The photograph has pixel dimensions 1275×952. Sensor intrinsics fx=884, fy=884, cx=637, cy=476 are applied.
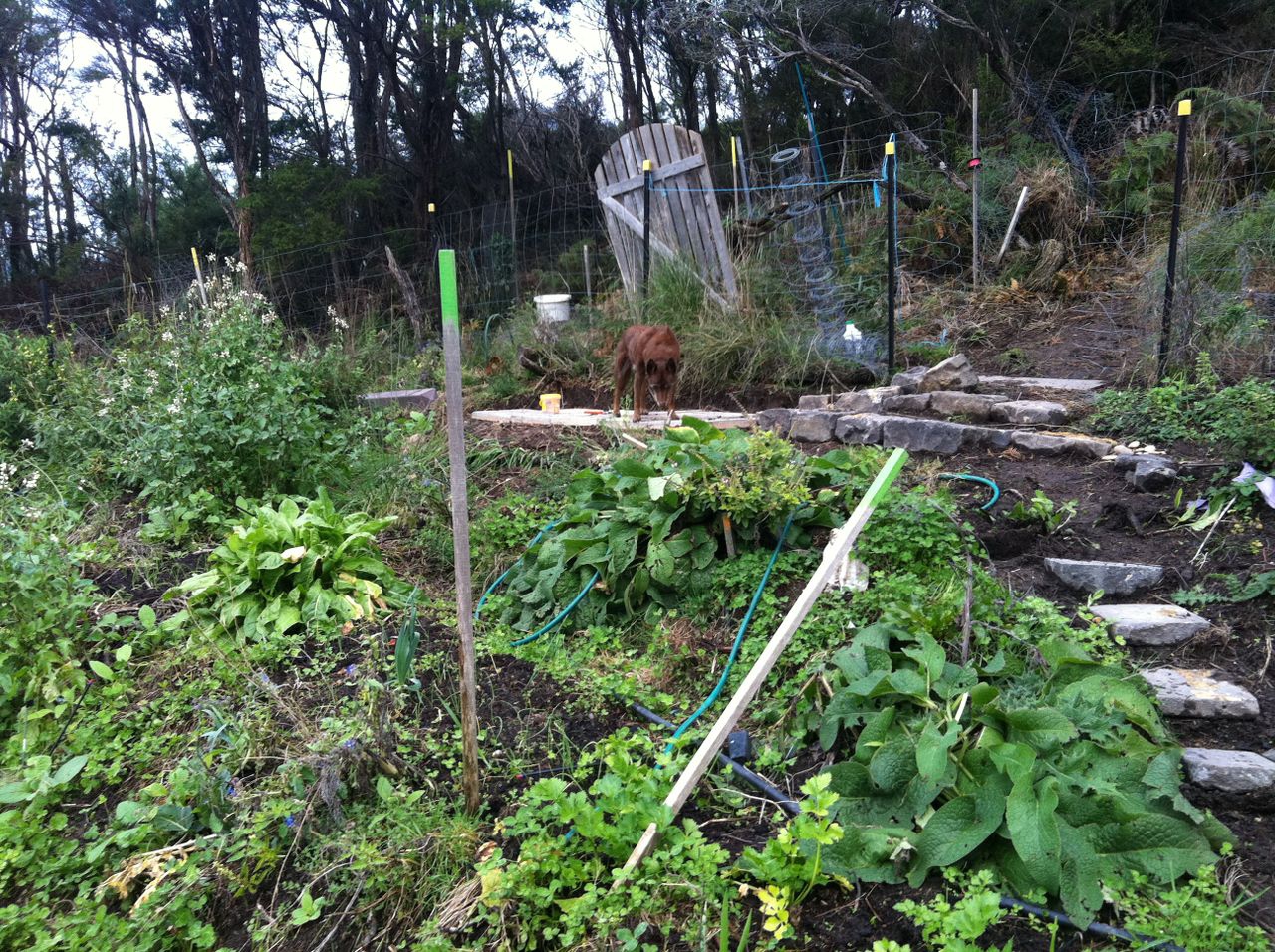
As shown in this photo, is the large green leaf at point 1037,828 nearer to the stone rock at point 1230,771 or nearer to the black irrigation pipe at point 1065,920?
the black irrigation pipe at point 1065,920

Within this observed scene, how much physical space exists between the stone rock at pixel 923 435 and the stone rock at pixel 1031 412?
1.49 ft

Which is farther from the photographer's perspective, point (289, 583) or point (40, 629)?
point (289, 583)

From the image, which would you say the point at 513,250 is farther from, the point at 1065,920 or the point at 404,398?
the point at 1065,920

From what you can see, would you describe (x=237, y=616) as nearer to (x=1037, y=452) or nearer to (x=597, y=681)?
(x=597, y=681)

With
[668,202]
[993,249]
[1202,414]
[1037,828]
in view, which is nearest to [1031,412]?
[1202,414]

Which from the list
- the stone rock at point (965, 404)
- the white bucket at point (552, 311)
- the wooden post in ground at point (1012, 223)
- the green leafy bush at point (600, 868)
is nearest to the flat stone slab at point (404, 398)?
the white bucket at point (552, 311)

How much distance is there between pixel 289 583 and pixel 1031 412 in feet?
13.1

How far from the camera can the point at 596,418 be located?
600 centimetres

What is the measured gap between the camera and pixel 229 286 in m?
5.53

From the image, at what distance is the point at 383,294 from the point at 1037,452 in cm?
899

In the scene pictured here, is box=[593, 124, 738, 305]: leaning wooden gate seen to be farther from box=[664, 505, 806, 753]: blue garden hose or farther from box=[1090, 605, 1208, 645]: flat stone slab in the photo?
box=[1090, 605, 1208, 645]: flat stone slab

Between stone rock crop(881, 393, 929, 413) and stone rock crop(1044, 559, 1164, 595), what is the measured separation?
7.90 feet

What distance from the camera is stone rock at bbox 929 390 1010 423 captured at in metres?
5.16

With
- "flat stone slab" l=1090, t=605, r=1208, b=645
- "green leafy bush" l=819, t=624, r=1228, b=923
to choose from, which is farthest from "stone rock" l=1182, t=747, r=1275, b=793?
"flat stone slab" l=1090, t=605, r=1208, b=645
